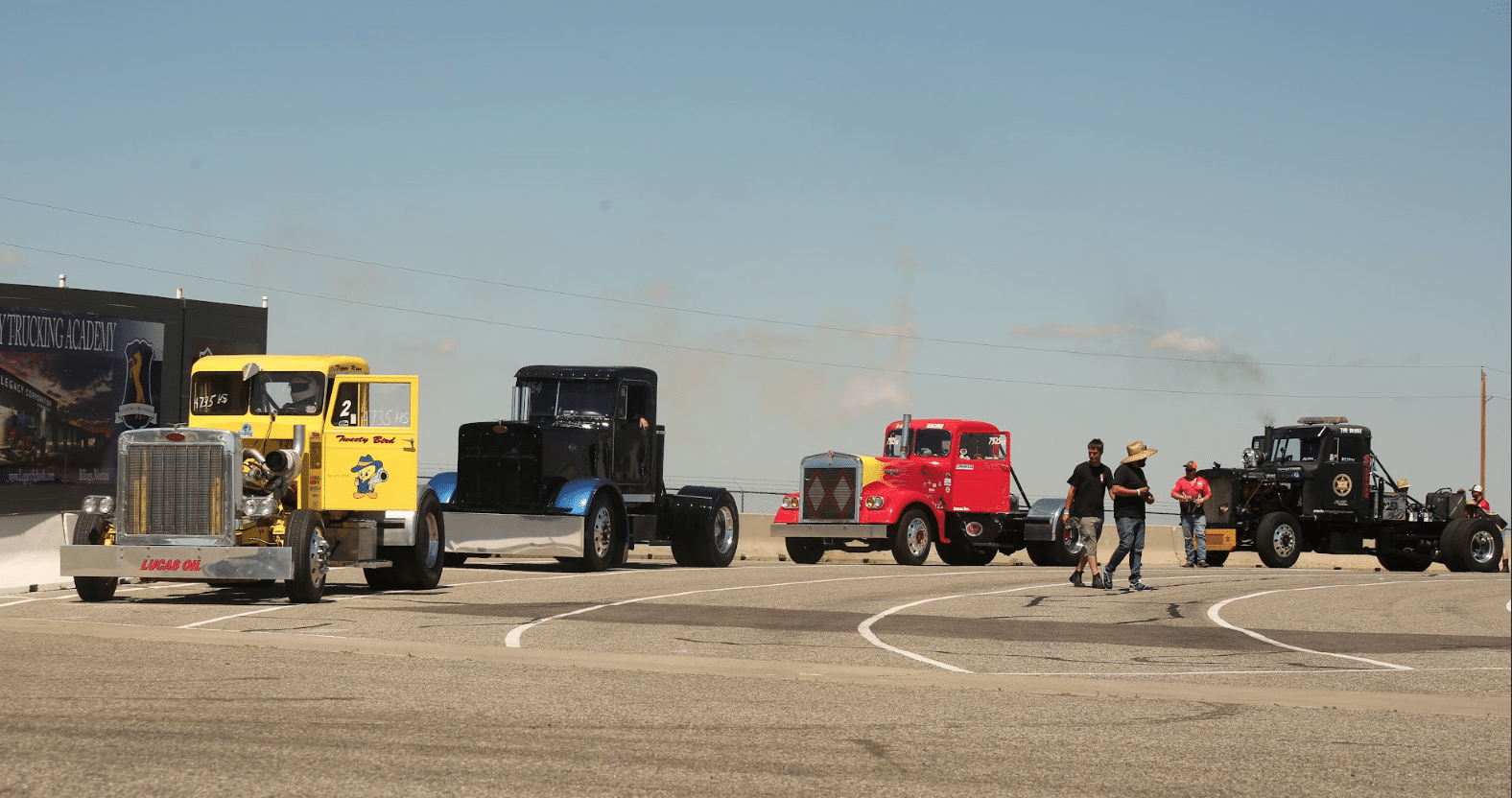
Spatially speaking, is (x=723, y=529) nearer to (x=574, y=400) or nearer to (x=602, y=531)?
(x=602, y=531)

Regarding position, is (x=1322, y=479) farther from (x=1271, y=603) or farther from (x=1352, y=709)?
(x=1352, y=709)

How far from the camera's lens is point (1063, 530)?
29.0 metres

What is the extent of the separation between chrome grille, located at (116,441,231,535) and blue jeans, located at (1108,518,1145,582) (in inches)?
397

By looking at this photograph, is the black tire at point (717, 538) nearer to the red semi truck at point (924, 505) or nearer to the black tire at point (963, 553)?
the red semi truck at point (924, 505)

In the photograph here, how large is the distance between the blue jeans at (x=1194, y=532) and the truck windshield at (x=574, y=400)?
10917 mm

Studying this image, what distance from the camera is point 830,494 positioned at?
28.5 meters

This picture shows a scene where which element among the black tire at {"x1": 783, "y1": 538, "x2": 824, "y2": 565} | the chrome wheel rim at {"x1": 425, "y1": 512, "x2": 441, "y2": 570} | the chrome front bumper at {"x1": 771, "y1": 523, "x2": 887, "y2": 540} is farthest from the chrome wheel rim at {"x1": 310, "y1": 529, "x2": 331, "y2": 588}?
the black tire at {"x1": 783, "y1": 538, "x2": 824, "y2": 565}

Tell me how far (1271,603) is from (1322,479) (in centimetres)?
1291

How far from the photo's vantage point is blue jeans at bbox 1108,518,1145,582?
63.6 feet

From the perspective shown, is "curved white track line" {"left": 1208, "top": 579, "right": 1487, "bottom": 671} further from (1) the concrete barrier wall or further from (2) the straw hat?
(1) the concrete barrier wall

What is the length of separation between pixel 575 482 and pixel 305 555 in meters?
7.46

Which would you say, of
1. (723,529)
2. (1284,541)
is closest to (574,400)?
(723,529)

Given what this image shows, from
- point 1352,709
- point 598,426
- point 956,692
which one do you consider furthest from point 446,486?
point 1352,709

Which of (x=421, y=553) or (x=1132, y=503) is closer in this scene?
(x=421, y=553)
